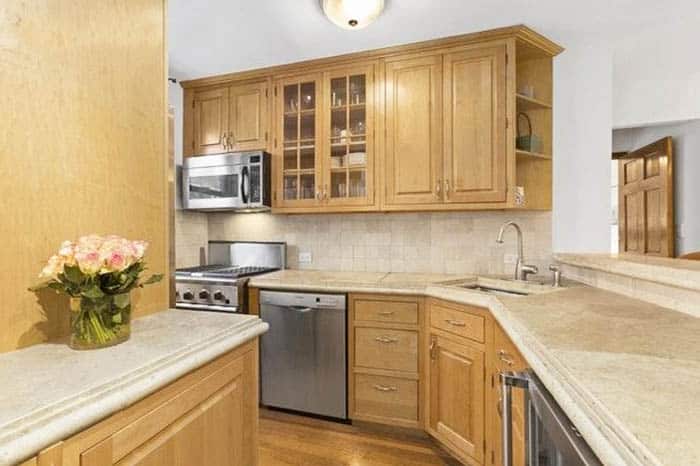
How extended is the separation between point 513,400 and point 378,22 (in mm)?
2070

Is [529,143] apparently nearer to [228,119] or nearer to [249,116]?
[249,116]

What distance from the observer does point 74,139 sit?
1120 mm

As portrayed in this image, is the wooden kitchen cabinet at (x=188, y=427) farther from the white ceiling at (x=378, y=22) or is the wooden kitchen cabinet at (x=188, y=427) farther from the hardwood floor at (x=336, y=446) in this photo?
the white ceiling at (x=378, y=22)

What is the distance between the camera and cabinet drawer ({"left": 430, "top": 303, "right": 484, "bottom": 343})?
1.87 meters

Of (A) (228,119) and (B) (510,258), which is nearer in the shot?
(B) (510,258)

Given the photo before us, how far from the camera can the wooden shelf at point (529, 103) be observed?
8.15 feet

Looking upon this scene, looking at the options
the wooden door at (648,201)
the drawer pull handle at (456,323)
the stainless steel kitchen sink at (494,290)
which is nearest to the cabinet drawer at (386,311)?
the drawer pull handle at (456,323)

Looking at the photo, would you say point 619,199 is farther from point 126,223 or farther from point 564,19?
point 126,223

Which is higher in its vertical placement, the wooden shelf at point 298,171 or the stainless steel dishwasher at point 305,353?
the wooden shelf at point 298,171

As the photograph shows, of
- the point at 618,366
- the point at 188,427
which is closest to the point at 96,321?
the point at 188,427

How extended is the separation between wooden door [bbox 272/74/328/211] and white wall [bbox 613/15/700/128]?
2.09 metres

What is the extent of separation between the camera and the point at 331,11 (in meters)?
2.01

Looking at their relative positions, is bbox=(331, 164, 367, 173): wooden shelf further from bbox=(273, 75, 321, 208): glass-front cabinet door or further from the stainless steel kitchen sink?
the stainless steel kitchen sink

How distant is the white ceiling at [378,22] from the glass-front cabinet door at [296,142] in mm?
267
